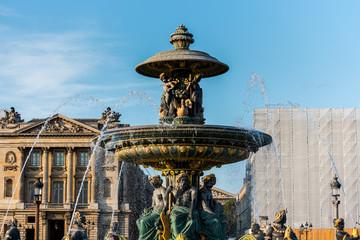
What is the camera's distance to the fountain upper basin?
32.1 feet

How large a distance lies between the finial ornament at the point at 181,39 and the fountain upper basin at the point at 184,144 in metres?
1.85

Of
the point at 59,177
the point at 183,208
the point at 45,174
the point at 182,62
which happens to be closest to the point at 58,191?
the point at 59,177

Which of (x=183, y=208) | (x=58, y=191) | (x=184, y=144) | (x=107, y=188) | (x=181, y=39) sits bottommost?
(x=58, y=191)

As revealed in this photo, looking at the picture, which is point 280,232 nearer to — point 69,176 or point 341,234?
point 341,234

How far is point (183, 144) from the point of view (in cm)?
994

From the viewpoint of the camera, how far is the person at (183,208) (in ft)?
31.9

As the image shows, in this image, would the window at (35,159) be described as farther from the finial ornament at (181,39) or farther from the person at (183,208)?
the person at (183,208)

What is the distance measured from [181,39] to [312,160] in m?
37.0

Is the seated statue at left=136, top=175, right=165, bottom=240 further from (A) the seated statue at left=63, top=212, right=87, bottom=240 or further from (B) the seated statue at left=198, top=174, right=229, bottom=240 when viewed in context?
(A) the seated statue at left=63, top=212, right=87, bottom=240

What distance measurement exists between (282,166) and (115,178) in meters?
25.4

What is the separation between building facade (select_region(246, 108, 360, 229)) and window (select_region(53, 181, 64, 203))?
2804cm

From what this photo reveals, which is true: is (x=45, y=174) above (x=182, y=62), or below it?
below

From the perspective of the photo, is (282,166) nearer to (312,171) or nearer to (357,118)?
(312,171)

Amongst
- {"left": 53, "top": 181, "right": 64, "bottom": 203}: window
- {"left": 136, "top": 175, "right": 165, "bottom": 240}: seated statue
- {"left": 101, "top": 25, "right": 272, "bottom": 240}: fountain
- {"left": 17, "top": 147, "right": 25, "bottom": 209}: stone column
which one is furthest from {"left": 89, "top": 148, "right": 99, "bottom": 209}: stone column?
{"left": 136, "top": 175, "right": 165, "bottom": 240}: seated statue
